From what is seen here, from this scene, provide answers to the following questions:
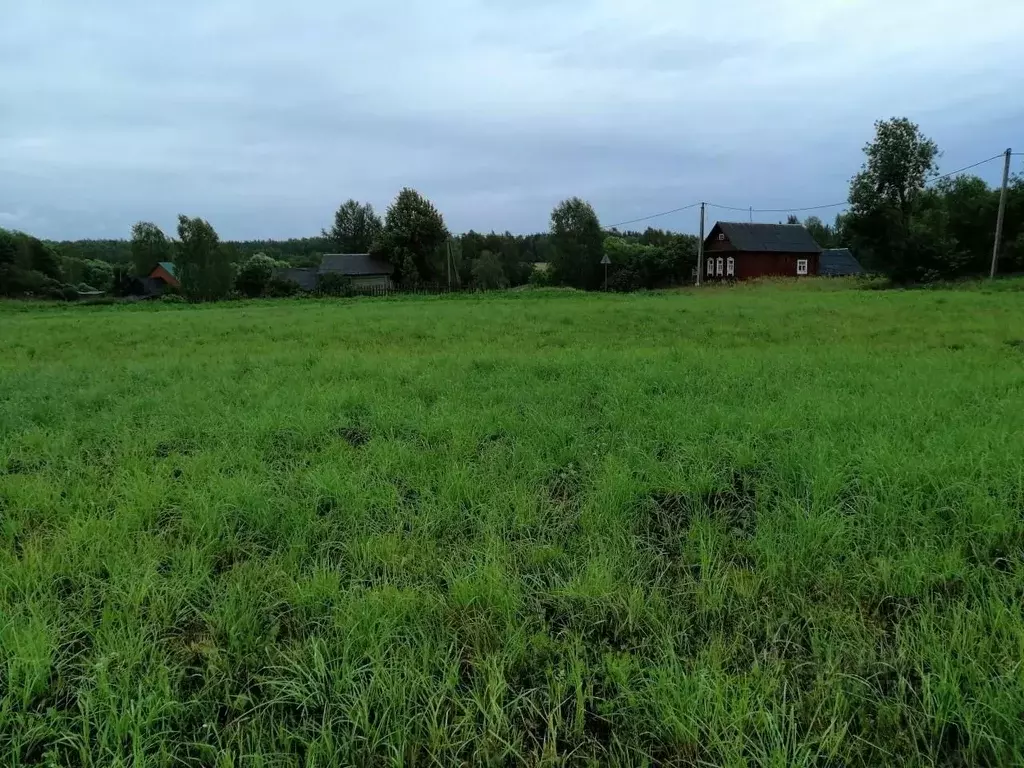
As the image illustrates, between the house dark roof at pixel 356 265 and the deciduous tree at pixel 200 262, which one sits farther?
the house dark roof at pixel 356 265

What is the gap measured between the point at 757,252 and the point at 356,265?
3237 centimetres

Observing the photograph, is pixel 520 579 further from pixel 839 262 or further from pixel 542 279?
pixel 839 262

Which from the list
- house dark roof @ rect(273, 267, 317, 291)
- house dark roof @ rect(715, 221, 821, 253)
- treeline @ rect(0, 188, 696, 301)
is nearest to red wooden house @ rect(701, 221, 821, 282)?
house dark roof @ rect(715, 221, 821, 253)

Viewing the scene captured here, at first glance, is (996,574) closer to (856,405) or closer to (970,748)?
(970,748)

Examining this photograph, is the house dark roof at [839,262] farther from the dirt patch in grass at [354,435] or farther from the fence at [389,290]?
the dirt patch in grass at [354,435]

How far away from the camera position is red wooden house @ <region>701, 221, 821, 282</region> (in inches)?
1735

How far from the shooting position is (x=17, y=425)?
5641mm

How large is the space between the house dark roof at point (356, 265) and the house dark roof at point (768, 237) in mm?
26825

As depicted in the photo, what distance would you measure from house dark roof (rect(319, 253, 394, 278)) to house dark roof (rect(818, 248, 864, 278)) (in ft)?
123

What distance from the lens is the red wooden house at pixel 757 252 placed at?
145ft

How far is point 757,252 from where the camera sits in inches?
1729

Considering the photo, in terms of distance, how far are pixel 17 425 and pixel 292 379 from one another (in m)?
2.92

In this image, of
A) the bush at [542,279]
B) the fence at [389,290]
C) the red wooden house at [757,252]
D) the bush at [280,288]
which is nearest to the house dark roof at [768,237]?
the red wooden house at [757,252]

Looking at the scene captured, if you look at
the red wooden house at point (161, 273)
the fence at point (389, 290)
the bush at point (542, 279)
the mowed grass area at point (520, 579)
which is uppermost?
the red wooden house at point (161, 273)
